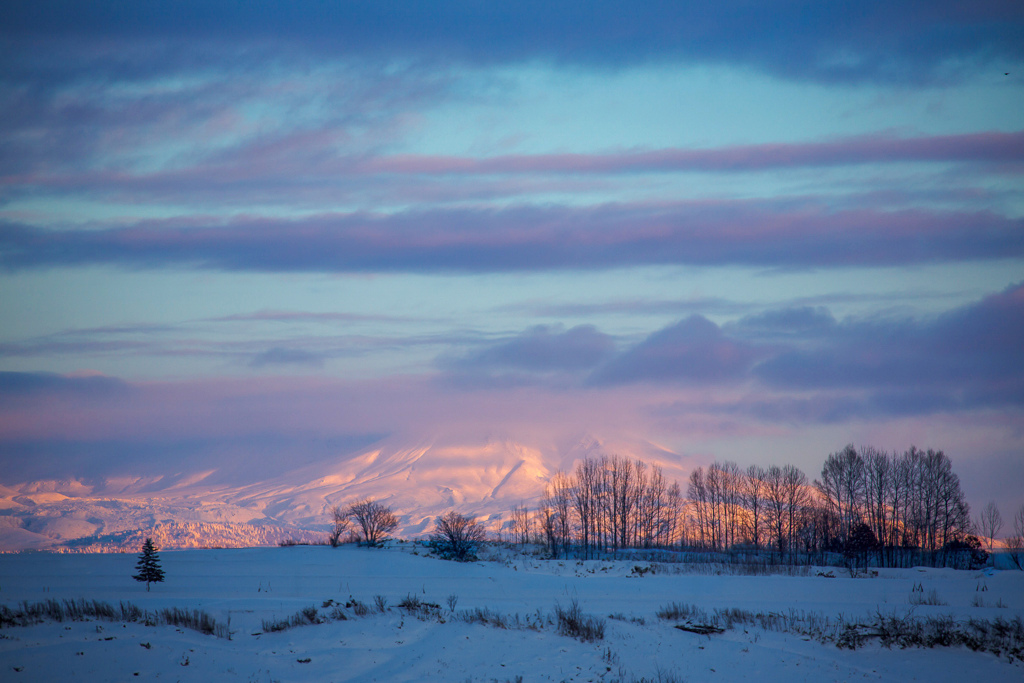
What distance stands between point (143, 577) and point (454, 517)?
21.2 metres

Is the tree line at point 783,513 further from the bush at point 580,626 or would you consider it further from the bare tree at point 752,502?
the bush at point 580,626

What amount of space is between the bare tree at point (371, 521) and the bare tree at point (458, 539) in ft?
11.5

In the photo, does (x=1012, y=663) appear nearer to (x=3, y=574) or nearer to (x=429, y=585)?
(x=429, y=585)

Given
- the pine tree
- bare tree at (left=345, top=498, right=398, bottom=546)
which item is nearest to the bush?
the pine tree

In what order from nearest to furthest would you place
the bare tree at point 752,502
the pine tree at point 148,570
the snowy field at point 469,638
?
the snowy field at point 469,638 → the pine tree at point 148,570 → the bare tree at point 752,502

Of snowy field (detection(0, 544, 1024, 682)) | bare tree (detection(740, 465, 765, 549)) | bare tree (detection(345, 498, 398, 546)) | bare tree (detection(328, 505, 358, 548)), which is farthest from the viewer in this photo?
bare tree (detection(740, 465, 765, 549))

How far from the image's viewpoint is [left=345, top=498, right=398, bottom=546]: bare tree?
43.8 m

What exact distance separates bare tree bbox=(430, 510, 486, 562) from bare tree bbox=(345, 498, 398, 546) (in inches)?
139

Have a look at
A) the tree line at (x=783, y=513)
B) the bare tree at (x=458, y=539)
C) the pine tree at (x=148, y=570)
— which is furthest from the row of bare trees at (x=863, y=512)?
the pine tree at (x=148, y=570)

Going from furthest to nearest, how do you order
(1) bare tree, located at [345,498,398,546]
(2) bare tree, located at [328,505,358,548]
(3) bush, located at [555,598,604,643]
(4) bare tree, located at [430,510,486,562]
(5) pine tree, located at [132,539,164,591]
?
(1) bare tree, located at [345,498,398,546]
(2) bare tree, located at [328,505,358,548]
(4) bare tree, located at [430,510,486,562]
(5) pine tree, located at [132,539,164,591]
(3) bush, located at [555,598,604,643]

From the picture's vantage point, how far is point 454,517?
43.1 meters

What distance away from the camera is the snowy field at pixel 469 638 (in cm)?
1364

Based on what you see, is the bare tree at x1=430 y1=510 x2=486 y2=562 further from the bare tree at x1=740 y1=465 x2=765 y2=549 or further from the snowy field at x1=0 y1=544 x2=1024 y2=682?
the bare tree at x1=740 y1=465 x2=765 y2=549

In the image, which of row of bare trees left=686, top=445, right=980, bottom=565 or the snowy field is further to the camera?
row of bare trees left=686, top=445, right=980, bottom=565
